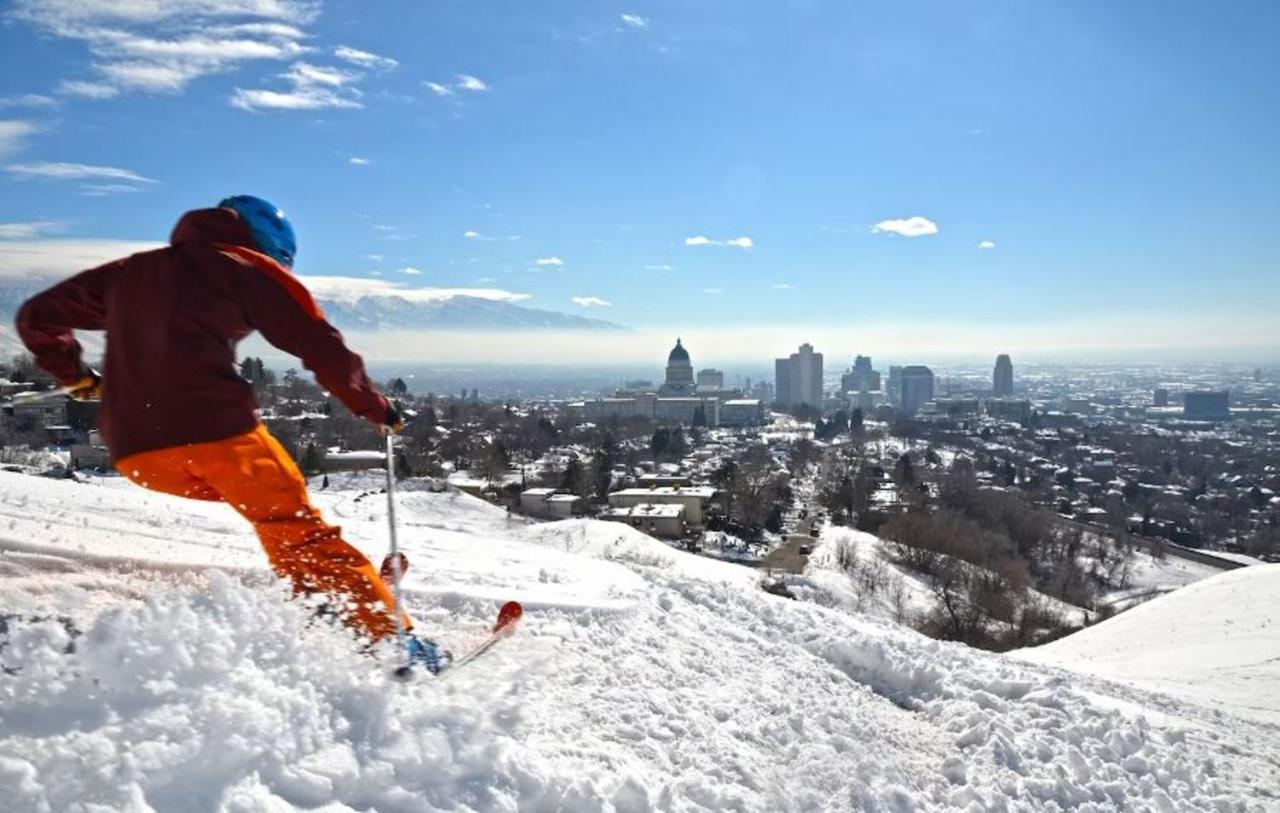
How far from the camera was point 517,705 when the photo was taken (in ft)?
10.2

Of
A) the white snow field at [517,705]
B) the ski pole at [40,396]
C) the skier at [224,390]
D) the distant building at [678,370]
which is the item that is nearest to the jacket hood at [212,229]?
the skier at [224,390]

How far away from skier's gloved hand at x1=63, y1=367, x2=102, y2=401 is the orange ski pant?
78 cm

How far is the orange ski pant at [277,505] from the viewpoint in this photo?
295cm

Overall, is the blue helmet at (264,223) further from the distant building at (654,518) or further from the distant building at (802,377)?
the distant building at (802,377)

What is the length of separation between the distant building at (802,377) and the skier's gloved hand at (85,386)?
16573 cm

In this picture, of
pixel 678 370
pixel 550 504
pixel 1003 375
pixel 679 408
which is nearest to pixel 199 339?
pixel 550 504

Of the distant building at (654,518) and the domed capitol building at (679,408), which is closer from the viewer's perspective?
the distant building at (654,518)

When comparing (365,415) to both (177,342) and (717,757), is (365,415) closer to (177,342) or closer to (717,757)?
(177,342)

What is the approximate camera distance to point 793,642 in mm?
5531

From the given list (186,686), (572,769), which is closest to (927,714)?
(572,769)

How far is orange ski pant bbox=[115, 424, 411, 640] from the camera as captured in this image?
2953 millimetres

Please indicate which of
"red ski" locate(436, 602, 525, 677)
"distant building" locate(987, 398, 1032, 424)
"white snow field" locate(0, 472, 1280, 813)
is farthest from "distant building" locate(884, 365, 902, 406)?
"red ski" locate(436, 602, 525, 677)

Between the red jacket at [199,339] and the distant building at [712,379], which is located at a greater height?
the red jacket at [199,339]

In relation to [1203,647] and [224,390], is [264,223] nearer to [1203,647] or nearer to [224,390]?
[224,390]
